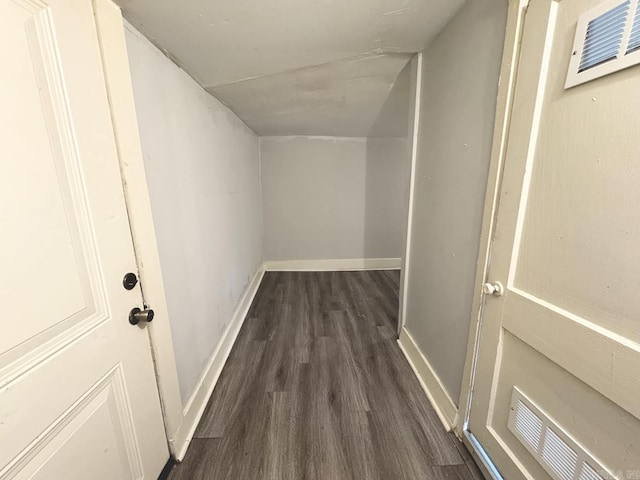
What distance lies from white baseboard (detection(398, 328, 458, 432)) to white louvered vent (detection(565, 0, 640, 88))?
150 cm

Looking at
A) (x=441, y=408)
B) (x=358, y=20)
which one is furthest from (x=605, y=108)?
(x=441, y=408)

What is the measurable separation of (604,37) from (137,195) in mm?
1472

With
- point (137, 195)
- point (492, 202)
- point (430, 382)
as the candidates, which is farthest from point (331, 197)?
point (137, 195)

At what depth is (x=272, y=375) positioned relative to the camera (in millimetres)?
1763

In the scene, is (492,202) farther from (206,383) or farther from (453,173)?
(206,383)

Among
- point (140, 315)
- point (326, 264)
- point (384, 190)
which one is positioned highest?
point (384, 190)

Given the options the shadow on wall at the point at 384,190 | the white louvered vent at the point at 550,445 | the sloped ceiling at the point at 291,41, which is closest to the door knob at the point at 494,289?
the white louvered vent at the point at 550,445

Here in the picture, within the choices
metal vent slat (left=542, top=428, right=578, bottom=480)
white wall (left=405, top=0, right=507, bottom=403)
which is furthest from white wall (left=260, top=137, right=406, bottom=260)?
metal vent slat (left=542, top=428, right=578, bottom=480)

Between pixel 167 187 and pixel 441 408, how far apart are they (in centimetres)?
192

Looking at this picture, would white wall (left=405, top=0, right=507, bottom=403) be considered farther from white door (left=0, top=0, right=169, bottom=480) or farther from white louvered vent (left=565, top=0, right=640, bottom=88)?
white door (left=0, top=0, right=169, bottom=480)

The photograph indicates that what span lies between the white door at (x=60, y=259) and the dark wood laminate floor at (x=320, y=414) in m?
0.54

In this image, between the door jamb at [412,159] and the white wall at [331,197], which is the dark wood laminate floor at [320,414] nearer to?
the door jamb at [412,159]

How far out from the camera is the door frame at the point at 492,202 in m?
0.90

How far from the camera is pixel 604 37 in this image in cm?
64
